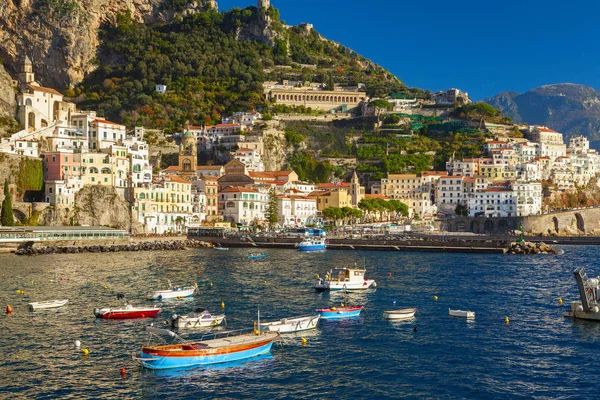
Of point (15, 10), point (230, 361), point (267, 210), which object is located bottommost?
point (230, 361)

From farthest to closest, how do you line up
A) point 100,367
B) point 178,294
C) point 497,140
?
point 497,140, point 178,294, point 100,367

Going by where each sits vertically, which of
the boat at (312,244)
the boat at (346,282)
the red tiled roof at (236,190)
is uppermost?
the red tiled roof at (236,190)

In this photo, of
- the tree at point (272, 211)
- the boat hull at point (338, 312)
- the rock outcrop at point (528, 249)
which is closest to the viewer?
the boat hull at point (338, 312)

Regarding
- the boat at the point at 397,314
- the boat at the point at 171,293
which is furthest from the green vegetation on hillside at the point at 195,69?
the boat at the point at 397,314

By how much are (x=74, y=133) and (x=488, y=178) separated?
70.9 meters

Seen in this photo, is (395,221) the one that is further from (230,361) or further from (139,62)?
(230,361)

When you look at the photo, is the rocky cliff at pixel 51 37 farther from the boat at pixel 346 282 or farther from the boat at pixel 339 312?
the boat at pixel 339 312

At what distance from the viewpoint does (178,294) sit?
41250 mm

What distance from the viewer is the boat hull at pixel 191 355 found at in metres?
25.1

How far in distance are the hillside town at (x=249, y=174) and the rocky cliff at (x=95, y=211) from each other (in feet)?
3.16

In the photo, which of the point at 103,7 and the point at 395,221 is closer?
the point at 395,221

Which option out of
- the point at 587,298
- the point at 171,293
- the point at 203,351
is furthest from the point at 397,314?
the point at 171,293

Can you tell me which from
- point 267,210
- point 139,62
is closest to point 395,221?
point 267,210

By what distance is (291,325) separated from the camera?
31.2 meters
